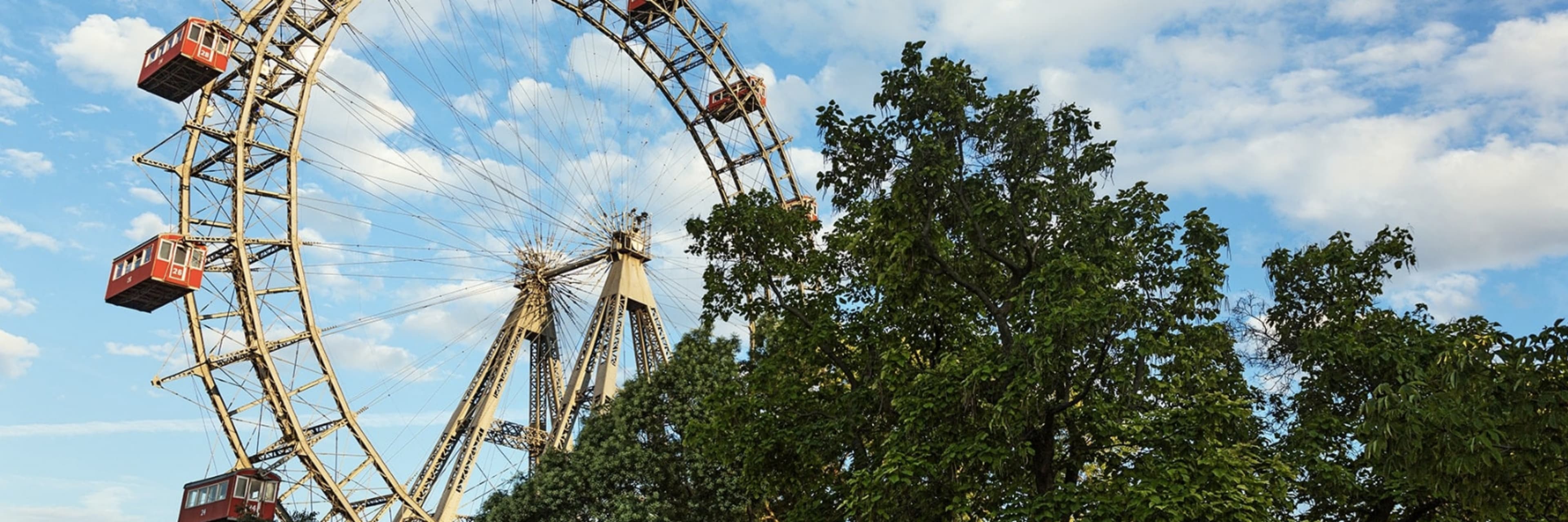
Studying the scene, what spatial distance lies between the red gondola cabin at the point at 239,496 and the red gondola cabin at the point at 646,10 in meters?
15.2

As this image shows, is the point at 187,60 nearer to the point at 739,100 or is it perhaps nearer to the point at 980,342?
the point at 739,100

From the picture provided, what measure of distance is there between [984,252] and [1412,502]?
5886 mm

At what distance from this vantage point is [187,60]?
95.8 feet

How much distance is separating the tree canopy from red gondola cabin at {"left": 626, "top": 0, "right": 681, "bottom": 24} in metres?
17.5

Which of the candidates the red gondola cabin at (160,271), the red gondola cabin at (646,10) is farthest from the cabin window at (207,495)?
the red gondola cabin at (646,10)

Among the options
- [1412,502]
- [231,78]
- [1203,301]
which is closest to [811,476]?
[1203,301]

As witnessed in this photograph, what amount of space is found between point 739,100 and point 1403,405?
28.6 metres

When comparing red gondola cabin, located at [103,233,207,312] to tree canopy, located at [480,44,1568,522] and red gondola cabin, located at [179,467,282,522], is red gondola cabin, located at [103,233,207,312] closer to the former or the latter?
red gondola cabin, located at [179,467,282,522]

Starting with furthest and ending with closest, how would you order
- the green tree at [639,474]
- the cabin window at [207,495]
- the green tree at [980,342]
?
the cabin window at [207,495] → the green tree at [639,474] → the green tree at [980,342]

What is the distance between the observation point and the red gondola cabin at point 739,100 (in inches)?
1422

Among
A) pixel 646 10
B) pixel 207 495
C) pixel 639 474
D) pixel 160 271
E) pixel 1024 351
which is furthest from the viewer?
pixel 646 10

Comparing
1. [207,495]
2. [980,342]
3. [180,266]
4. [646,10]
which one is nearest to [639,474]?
[980,342]

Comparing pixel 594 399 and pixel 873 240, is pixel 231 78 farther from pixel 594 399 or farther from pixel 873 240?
pixel 873 240

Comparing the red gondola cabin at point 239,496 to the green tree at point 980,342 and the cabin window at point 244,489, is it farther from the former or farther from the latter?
the green tree at point 980,342
